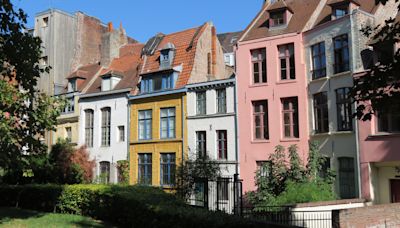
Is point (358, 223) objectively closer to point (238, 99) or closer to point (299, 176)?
point (299, 176)

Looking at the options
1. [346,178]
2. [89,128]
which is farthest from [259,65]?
[89,128]

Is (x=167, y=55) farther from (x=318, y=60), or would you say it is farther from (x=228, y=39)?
(x=228, y=39)

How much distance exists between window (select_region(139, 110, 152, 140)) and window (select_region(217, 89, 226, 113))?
633 centimetres

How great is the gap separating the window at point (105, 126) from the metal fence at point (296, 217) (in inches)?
771

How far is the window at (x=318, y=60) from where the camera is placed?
2527 cm

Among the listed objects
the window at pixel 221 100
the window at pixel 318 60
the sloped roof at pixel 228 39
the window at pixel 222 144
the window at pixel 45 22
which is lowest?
the window at pixel 222 144

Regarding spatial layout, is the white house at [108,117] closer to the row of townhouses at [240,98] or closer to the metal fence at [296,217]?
the row of townhouses at [240,98]

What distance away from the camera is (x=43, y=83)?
42.3m

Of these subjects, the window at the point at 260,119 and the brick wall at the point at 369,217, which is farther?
the window at the point at 260,119

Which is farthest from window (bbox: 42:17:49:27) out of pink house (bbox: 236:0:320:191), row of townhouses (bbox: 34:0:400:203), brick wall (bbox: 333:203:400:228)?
brick wall (bbox: 333:203:400:228)

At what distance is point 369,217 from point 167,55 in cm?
2134

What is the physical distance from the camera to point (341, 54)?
79.4ft

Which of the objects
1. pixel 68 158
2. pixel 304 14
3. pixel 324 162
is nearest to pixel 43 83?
pixel 68 158

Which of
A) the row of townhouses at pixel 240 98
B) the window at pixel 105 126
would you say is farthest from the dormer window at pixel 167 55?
the window at pixel 105 126
